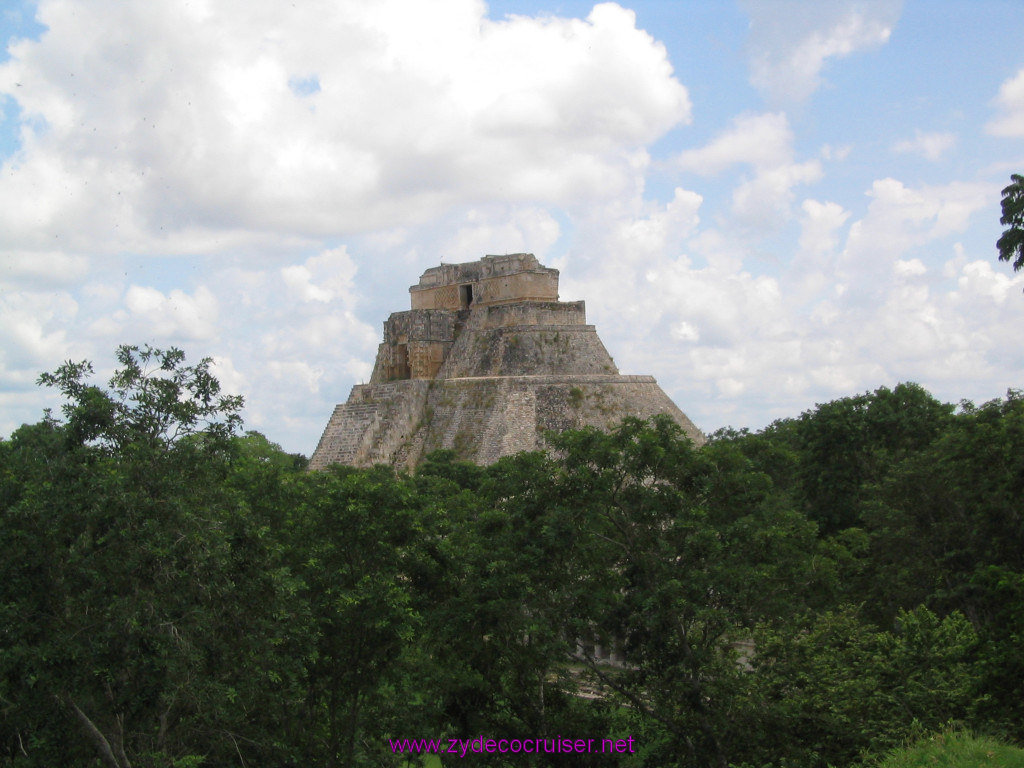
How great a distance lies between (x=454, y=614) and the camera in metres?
12.7

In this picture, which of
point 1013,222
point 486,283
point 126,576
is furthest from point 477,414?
point 126,576

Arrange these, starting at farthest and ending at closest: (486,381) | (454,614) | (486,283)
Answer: (486,283) < (486,381) < (454,614)

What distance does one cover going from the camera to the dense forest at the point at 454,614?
9.17 metres

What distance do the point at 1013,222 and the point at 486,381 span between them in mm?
17222

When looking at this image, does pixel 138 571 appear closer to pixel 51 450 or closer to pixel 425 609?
pixel 51 450

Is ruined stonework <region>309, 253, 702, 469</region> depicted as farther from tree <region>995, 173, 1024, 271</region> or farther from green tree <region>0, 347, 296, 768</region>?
green tree <region>0, 347, 296, 768</region>

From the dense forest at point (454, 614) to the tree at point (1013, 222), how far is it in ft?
22.2

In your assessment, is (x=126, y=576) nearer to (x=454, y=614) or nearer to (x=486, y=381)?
(x=454, y=614)

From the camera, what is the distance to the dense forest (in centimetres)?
917

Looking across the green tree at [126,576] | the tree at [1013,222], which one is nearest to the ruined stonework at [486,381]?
the tree at [1013,222]

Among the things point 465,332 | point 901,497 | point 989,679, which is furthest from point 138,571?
point 465,332

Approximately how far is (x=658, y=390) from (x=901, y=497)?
40.6 ft

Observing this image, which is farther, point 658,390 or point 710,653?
point 658,390

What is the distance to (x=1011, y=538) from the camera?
1794cm
